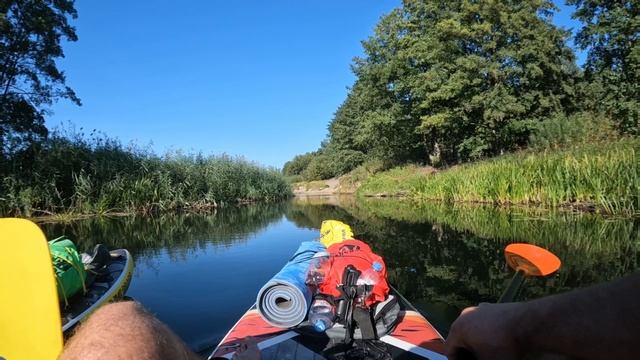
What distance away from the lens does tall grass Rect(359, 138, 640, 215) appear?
8.59 metres

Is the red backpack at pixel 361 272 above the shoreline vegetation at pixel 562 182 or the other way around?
the other way around

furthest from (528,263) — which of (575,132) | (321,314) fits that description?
(575,132)

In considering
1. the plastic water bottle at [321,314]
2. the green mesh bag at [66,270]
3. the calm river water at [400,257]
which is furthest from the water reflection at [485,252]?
the green mesh bag at [66,270]

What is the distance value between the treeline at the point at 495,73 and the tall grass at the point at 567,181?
5.73 metres

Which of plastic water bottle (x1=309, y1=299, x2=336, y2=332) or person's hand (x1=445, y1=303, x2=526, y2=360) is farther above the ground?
person's hand (x1=445, y1=303, x2=526, y2=360)

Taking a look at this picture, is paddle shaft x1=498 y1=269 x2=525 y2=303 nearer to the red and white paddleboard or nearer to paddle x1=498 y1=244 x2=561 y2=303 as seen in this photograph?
paddle x1=498 y1=244 x2=561 y2=303

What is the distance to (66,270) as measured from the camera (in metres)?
3.56

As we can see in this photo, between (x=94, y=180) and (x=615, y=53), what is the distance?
25239 mm

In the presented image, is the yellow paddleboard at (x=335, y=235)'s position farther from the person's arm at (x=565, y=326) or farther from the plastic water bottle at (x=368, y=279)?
the person's arm at (x=565, y=326)

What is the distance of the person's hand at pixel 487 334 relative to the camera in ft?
2.84

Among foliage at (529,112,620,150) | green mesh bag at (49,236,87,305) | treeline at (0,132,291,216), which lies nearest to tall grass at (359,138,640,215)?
foliage at (529,112,620,150)

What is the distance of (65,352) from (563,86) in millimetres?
29819

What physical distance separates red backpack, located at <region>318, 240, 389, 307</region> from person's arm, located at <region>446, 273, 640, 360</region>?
7.05ft

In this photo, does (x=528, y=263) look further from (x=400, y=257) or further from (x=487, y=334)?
(x=400, y=257)
